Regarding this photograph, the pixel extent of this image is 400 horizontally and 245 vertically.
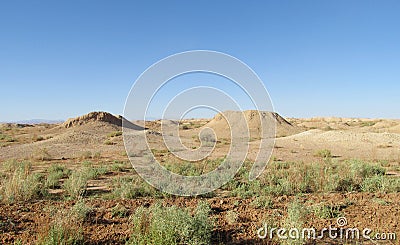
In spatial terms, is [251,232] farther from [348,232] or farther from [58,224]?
[58,224]

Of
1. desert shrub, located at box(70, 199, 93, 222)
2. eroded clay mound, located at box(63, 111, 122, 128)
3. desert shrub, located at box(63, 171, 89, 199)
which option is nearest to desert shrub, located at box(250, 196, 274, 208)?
desert shrub, located at box(70, 199, 93, 222)

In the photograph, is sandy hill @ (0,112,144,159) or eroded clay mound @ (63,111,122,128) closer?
sandy hill @ (0,112,144,159)

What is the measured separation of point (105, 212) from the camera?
571 centimetres

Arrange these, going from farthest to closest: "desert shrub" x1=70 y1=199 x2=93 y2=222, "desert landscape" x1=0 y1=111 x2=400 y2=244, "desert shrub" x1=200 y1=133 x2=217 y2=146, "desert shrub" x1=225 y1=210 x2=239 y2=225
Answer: "desert shrub" x1=200 y1=133 x2=217 y2=146, "desert shrub" x1=225 y1=210 x2=239 y2=225, "desert shrub" x1=70 y1=199 x2=93 y2=222, "desert landscape" x1=0 y1=111 x2=400 y2=244

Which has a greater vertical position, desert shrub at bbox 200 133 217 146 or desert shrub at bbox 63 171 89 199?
desert shrub at bbox 200 133 217 146

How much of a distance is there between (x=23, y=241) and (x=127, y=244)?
1.63 metres

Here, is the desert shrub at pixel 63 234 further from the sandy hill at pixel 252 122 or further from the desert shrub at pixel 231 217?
the sandy hill at pixel 252 122

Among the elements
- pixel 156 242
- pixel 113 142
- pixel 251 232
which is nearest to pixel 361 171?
pixel 251 232

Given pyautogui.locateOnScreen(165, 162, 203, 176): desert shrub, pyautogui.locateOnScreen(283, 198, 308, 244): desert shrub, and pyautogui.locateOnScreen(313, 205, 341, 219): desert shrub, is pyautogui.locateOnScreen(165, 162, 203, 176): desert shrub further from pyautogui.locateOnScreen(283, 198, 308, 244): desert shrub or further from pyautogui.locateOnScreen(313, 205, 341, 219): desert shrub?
pyautogui.locateOnScreen(283, 198, 308, 244): desert shrub

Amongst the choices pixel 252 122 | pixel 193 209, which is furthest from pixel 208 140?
pixel 193 209

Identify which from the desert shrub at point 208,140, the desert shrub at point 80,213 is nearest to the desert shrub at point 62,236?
the desert shrub at point 80,213

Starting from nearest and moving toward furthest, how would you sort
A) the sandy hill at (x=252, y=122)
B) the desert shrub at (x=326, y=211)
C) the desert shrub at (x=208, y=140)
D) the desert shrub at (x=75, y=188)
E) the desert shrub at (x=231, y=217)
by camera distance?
1. the desert shrub at (x=231, y=217)
2. the desert shrub at (x=326, y=211)
3. the desert shrub at (x=75, y=188)
4. the desert shrub at (x=208, y=140)
5. the sandy hill at (x=252, y=122)

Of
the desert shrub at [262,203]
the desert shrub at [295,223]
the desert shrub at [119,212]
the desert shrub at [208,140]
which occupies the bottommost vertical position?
the desert shrub at [119,212]

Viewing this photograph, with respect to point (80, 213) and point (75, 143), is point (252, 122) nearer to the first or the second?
point (75, 143)
